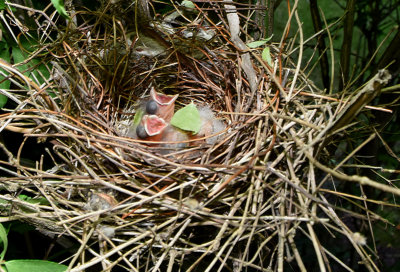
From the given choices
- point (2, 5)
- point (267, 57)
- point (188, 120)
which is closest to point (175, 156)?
point (188, 120)

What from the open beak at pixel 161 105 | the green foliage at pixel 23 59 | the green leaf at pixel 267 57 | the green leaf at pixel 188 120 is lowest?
the open beak at pixel 161 105

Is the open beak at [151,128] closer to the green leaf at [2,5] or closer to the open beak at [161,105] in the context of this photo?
the open beak at [161,105]

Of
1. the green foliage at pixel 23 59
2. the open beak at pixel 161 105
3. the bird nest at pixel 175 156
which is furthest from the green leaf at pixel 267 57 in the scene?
the green foliage at pixel 23 59

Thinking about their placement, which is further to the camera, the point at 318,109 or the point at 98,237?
the point at 318,109

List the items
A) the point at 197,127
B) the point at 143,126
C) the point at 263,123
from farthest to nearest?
the point at 143,126
the point at 197,127
the point at 263,123

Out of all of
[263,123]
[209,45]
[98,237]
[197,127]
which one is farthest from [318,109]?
[98,237]

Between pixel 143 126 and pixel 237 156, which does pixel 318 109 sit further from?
pixel 143 126
